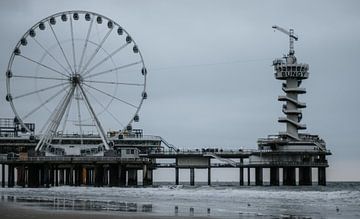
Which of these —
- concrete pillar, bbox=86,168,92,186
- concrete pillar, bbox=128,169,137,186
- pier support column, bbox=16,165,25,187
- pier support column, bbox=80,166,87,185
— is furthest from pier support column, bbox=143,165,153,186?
pier support column, bbox=16,165,25,187

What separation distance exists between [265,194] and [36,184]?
37010 mm

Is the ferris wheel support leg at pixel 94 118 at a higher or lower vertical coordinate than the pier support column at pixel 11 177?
higher

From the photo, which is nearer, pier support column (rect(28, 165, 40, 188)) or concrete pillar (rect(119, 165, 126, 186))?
pier support column (rect(28, 165, 40, 188))

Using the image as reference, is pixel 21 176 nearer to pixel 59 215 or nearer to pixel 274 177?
pixel 274 177

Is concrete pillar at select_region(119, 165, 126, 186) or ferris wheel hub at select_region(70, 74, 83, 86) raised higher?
ferris wheel hub at select_region(70, 74, 83, 86)

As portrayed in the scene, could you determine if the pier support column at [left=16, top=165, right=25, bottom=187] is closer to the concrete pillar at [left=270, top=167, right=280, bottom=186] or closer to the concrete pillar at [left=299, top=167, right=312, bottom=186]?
the concrete pillar at [left=270, top=167, right=280, bottom=186]

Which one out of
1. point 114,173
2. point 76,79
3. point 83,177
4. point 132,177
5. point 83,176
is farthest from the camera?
point 132,177

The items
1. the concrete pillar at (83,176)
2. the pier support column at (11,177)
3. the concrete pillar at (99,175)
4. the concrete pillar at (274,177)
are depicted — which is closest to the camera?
the concrete pillar at (99,175)

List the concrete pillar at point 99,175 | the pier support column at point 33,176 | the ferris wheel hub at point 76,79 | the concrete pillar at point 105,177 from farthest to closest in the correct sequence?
the concrete pillar at point 105,177, the concrete pillar at point 99,175, the pier support column at point 33,176, the ferris wheel hub at point 76,79

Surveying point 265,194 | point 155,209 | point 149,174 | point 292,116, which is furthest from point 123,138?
point 155,209

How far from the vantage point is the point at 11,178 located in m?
92.0

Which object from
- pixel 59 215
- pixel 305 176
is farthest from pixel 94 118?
pixel 59 215

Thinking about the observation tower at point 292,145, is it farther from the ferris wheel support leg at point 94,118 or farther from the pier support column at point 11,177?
the pier support column at point 11,177

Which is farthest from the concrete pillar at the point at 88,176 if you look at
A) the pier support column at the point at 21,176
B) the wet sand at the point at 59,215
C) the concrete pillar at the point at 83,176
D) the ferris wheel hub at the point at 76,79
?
the wet sand at the point at 59,215
